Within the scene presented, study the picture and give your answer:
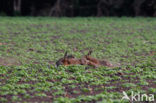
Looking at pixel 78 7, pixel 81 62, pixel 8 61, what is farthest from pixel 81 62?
pixel 78 7

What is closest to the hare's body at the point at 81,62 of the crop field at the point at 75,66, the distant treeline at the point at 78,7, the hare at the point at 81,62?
the hare at the point at 81,62

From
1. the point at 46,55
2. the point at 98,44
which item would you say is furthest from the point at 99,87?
the point at 98,44

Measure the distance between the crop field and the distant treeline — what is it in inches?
370

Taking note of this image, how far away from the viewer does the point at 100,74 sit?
959 cm

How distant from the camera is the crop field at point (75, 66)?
7.62m

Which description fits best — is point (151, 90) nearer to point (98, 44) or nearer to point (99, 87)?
point (99, 87)

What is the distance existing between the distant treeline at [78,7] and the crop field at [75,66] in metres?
9.40

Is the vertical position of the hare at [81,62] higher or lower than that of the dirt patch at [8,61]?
higher

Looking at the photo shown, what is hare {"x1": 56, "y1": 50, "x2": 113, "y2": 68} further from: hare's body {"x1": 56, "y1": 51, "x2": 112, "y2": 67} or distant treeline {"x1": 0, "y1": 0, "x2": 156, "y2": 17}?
distant treeline {"x1": 0, "y1": 0, "x2": 156, "y2": 17}

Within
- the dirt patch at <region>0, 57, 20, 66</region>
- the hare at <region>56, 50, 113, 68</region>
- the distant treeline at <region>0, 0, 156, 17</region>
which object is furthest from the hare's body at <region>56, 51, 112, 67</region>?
the distant treeline at <region>0, 0, 156, 17</region>

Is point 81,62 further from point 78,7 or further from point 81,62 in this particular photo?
point 78,7

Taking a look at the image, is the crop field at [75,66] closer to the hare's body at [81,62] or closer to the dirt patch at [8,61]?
the dirt patch at [8,61]

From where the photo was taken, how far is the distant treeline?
3228 cm

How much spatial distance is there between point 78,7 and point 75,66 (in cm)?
2527
